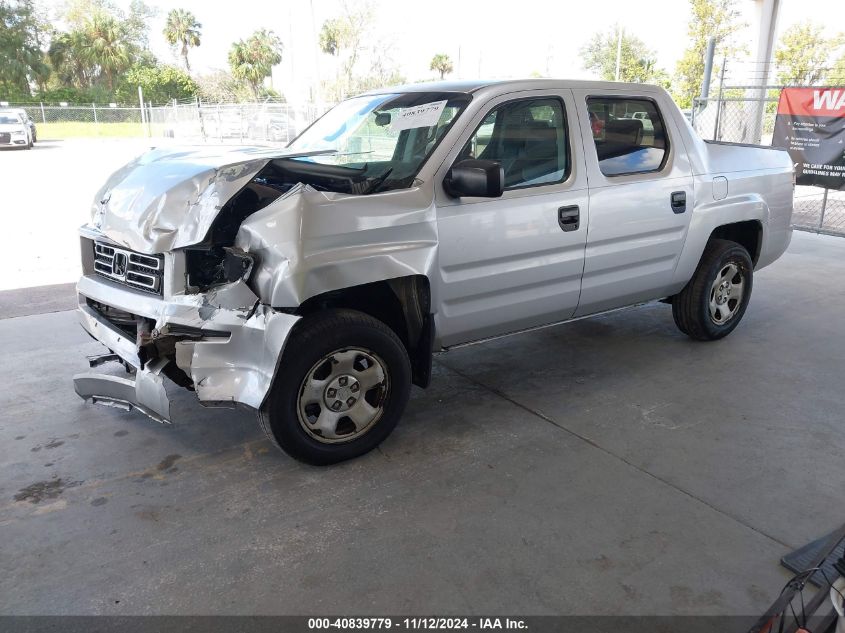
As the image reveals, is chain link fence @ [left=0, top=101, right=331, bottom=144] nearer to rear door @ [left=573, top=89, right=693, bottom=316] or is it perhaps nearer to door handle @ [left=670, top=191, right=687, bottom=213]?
rear door @ [left=573, top=89, right=693, bottom=316]

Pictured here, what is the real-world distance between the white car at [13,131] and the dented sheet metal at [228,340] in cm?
2745

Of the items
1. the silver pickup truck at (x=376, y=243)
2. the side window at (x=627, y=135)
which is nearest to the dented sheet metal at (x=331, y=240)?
the silver pickup truck at (x=376, y=243)

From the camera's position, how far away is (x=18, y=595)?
98.4 inches

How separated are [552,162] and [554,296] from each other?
32.5 inches

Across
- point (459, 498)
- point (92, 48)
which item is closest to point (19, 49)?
point (92, 48)

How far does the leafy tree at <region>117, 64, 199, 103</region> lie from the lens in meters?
49.8

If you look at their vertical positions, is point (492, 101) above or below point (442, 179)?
above

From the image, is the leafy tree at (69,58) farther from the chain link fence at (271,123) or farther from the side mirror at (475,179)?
the side mirror at (475,179)

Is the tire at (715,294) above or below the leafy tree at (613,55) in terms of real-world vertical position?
below

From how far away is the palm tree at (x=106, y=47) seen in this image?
2046 inches

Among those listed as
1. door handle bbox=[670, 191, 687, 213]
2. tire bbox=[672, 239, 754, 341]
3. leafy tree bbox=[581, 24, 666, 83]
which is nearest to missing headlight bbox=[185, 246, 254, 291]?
door handle bbox=[670, 191, 687, 213]

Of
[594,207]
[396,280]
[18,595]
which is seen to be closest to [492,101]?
[594,207]

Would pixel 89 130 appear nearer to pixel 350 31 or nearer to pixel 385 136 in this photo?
pixel 350 31

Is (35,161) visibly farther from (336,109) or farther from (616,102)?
(616,102)
